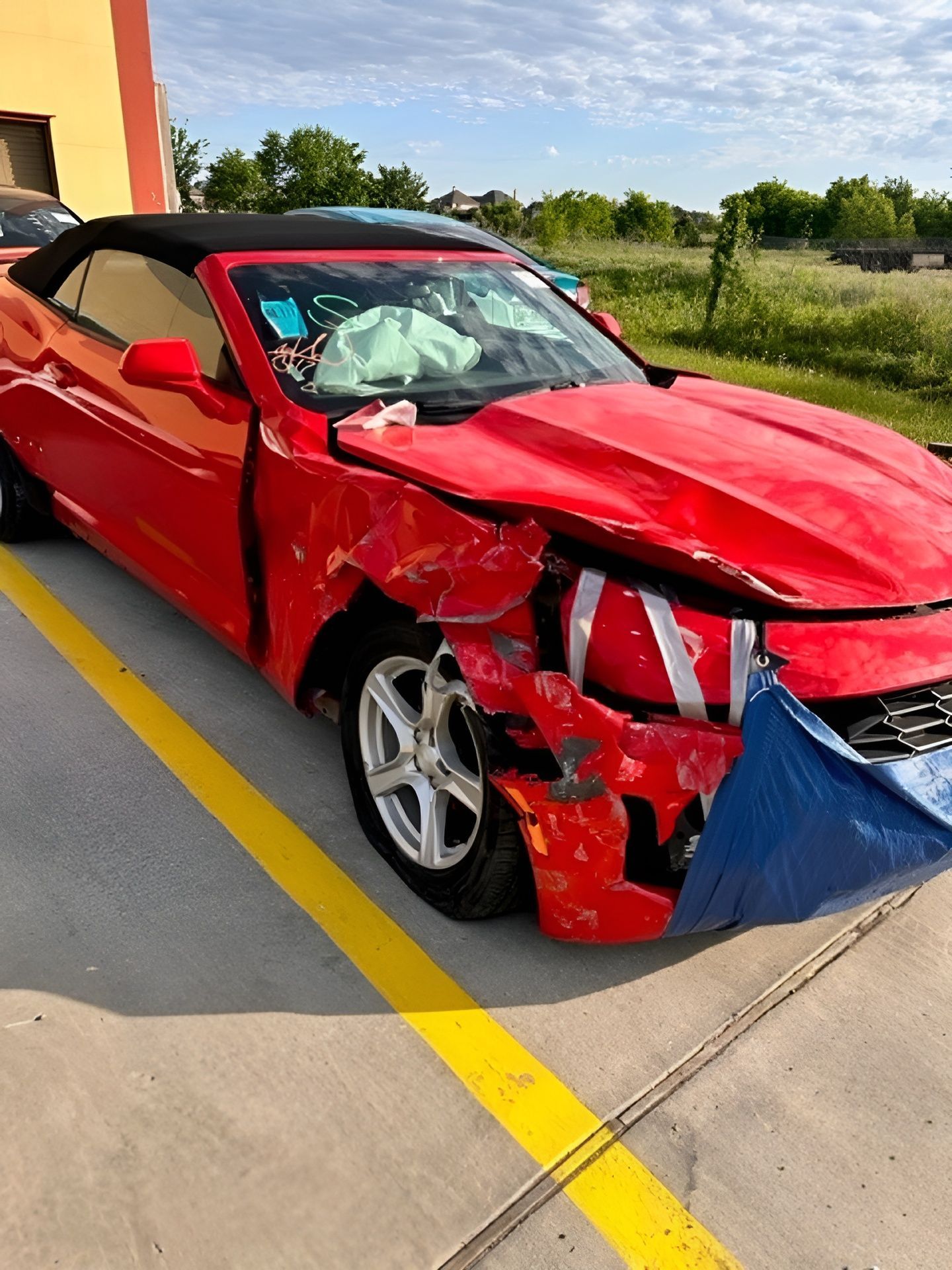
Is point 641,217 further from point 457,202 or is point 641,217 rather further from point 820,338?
point 820,338

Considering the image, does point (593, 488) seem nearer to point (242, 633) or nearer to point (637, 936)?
point (637, 936)

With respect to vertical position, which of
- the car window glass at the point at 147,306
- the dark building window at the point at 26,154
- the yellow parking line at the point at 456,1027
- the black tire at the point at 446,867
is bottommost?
the yellow parking line at the point at 456,1027

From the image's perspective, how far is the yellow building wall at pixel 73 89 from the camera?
1556 cm

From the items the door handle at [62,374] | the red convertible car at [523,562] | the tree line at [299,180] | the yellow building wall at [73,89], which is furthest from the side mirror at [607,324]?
the tree line at [299,180]

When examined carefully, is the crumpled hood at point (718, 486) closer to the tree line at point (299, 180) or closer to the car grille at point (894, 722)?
the car grille at point (894, 722)

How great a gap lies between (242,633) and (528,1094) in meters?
1.49

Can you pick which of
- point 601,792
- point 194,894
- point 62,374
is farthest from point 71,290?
point 601,792

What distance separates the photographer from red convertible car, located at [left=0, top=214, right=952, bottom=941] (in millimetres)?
1803

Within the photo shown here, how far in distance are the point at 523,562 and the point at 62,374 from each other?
8.56ft

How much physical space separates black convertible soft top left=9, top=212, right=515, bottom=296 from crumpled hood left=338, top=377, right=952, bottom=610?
96cm

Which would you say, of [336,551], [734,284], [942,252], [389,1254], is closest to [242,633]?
[336,551]

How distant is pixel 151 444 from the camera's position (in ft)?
10.0

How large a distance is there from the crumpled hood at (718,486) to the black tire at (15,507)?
2571 millimetres

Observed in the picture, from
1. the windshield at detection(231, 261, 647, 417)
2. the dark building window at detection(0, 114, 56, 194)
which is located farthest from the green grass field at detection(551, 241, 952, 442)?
the dark building window at detection(0, 114, 56, 194)
